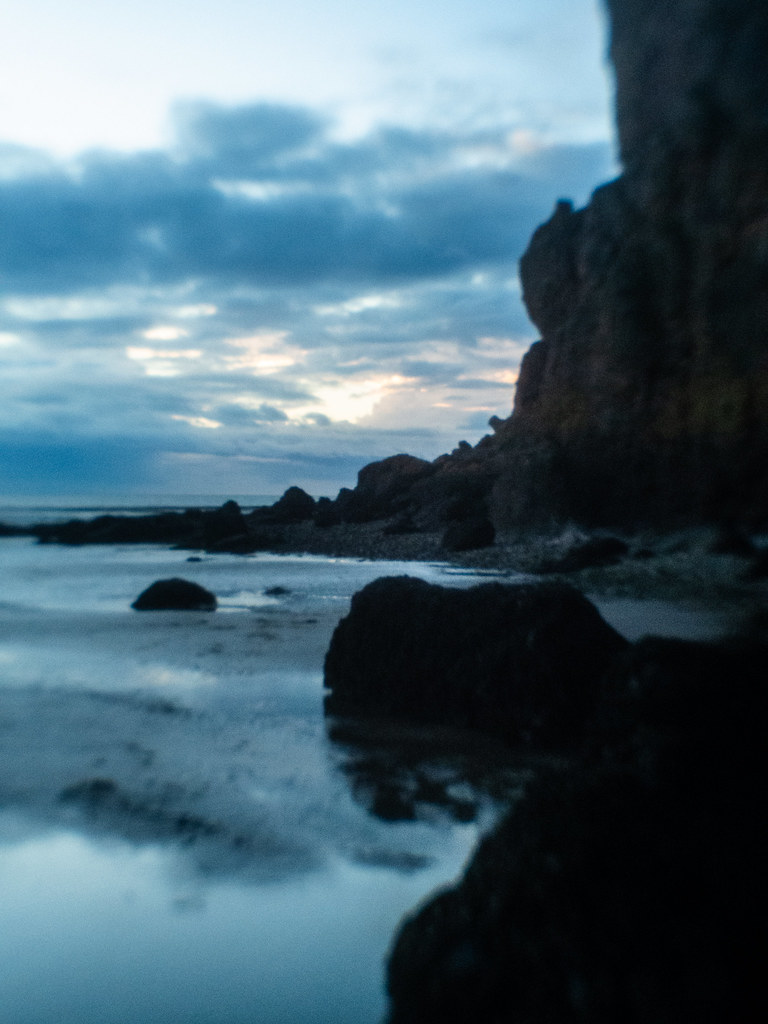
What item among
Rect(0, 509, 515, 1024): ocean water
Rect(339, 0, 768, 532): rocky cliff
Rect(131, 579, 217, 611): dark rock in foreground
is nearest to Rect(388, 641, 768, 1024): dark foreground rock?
Rect(0, 509, 515, 1024): ocean water

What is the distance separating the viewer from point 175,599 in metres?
9.12

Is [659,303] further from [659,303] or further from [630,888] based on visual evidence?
[630,888]

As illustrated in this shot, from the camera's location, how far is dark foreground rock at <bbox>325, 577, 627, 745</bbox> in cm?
383

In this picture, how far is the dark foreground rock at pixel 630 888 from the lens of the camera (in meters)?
1.32

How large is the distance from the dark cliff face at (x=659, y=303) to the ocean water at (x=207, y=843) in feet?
6.80

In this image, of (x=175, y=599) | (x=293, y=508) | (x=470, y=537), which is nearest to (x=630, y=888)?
(x=175, y=599)

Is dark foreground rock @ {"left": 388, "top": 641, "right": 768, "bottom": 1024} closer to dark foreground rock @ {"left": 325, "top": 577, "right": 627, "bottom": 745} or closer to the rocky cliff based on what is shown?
the rocky cliff

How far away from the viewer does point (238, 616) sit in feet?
28.0

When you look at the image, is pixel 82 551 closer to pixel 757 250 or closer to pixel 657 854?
pixel 757 250

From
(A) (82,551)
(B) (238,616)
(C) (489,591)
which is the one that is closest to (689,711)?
(C) (489,591)

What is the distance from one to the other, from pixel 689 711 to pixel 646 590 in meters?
7.16

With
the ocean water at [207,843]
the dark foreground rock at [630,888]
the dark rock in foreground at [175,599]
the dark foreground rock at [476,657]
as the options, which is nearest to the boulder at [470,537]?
the dark rock in foreground at [175,599]

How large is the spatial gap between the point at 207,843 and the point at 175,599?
262 inches

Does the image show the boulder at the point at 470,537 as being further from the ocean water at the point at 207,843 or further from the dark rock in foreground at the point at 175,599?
the ocean water at the point at 207,843
